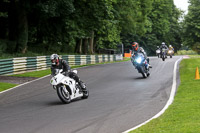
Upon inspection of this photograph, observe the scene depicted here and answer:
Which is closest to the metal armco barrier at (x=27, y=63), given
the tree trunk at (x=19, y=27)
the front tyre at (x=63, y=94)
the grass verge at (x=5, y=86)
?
the tree trunk at (x=19, y=27)

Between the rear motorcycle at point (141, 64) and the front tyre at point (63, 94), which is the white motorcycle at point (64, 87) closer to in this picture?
the front tyre at point (63, 94)

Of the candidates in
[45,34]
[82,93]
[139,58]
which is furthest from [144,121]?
[45,34]

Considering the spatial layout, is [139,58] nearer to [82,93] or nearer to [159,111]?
[82,93]

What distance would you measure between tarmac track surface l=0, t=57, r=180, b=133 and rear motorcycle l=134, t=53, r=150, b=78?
2.72 m

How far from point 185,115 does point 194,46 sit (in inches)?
3012

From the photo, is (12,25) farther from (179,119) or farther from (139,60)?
(179,119)

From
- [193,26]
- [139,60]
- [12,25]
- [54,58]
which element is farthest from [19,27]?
[193,26]

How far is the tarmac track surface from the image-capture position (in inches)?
326

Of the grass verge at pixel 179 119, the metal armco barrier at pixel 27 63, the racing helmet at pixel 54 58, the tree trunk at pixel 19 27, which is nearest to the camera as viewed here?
the grass verge at pixel 179 119

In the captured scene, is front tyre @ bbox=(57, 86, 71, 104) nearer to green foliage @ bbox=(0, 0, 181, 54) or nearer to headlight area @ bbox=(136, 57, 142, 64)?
headlight area @ bbox=(136, 57, 142, 64)

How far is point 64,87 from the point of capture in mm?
11609

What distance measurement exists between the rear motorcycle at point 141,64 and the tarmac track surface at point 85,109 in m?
2.72

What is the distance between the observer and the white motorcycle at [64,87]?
11.4m

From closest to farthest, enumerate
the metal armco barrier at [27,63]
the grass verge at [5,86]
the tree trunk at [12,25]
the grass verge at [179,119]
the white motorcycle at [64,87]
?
the grass verge at [179,119] → the white motorcycle at [64,87] → the grass verge at [5,86] → the metal armco barrier at [27,63] → the tree trunk at [12,25]
